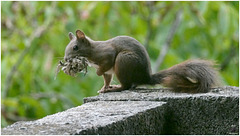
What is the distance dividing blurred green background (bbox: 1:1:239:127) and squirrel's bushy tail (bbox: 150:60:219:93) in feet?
4.64

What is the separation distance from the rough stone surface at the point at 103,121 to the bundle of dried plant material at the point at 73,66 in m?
0.81

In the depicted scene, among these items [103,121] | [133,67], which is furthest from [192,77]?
[103,121]

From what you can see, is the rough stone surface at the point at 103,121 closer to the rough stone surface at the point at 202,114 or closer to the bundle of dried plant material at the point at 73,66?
the rough stone surface at the point at 202,114

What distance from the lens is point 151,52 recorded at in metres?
5.65

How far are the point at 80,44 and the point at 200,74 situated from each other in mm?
1078

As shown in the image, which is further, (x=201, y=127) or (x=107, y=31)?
(x=107, y=31)

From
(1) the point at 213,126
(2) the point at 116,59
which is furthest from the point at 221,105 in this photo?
(2) the point at 116,59

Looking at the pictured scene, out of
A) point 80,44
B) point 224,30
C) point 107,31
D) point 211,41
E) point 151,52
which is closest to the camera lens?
point 80,44

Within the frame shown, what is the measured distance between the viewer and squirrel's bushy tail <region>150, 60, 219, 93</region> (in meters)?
3.47

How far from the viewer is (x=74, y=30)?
18.8ft

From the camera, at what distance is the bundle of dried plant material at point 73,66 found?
3.78 meters

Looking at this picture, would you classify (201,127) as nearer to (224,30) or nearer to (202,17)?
(224,30)

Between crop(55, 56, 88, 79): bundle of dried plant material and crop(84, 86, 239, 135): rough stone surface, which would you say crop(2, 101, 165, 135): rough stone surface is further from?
crop(55, 56, 88, 79): bundle of dried plant material

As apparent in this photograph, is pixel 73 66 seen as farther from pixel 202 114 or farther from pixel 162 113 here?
pixel 202 114
